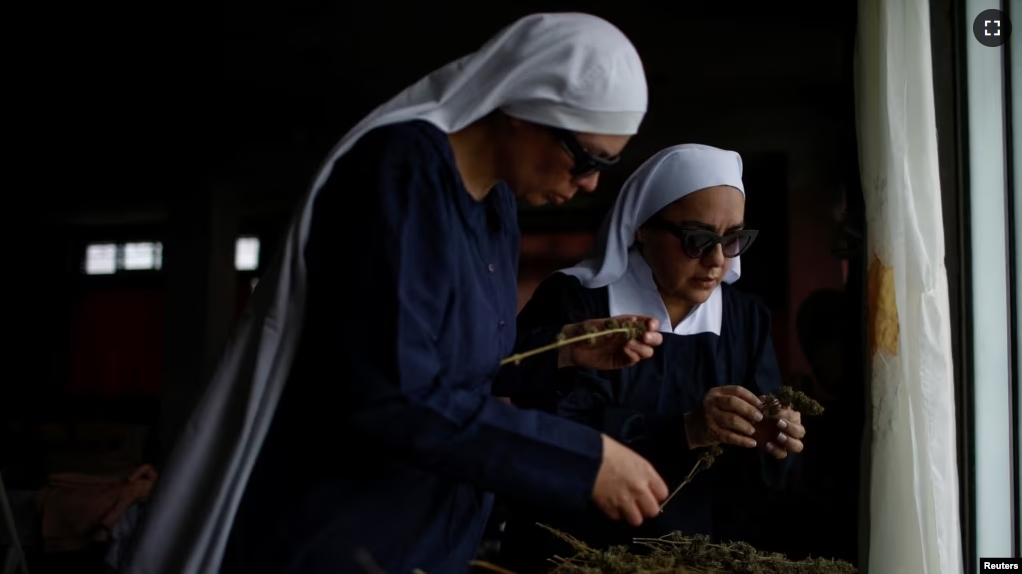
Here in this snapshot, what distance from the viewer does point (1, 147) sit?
19.6 feet

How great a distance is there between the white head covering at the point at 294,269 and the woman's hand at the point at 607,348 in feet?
1.35

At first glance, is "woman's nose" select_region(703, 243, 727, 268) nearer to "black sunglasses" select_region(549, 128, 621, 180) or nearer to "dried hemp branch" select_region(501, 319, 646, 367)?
"dried hemp branch" select_region(501, 319, 646, 367)

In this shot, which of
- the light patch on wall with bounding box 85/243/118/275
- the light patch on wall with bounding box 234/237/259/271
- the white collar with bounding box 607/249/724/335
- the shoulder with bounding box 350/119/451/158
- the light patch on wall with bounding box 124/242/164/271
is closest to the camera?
the shoulder with bounding box 350/119/451/158

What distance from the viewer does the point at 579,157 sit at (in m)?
1.29

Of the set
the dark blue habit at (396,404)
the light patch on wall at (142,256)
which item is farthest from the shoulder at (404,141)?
the light patch on wall at (142,256)

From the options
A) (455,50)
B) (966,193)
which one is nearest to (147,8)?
(455,50)

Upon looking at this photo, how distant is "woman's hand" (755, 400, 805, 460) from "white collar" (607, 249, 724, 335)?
21 centimetres

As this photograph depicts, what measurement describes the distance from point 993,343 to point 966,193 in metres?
0.35

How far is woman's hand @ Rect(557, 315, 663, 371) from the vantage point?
1563 mm

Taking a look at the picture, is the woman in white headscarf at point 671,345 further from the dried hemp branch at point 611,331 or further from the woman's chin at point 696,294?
the dried hemp branch at point 611,331

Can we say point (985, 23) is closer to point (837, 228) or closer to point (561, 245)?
point (837, 228)

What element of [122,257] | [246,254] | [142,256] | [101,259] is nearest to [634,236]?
[246,254]

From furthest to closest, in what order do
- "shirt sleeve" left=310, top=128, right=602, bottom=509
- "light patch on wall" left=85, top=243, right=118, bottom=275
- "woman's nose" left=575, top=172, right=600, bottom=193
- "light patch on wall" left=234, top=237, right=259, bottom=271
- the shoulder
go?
"light patch on wall" left=85, top=243, right=118, bottom=275
"light patch on wall" left=234, top=237, right=259, bottom=271
"woman's nose" left=575, top=172, right=600, bottom=193
the shoulder
"shirt sleeve" left=310, top=128, right=602, bottom=509

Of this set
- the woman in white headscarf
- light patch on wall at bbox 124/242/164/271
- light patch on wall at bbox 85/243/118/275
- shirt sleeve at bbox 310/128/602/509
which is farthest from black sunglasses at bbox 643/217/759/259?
light patch on wall at bbox 85/243/118/275
